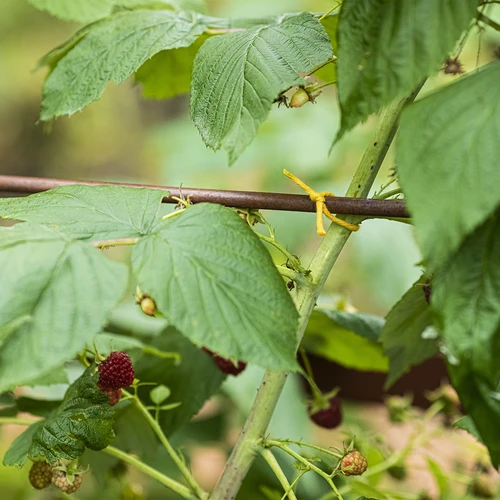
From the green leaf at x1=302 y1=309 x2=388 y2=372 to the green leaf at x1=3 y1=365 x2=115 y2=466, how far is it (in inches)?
10.1

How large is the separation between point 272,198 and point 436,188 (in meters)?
0.14

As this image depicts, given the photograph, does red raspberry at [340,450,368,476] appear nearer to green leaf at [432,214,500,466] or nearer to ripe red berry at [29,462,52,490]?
green leaf at [432,214,500,466]

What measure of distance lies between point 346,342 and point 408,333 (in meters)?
0.14

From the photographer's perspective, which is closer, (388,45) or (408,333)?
(388,45)

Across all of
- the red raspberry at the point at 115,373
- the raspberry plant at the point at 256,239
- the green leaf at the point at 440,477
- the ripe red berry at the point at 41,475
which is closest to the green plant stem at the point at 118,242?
the raspberry plant at the point at 256,239

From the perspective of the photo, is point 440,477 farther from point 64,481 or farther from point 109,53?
point 109,53

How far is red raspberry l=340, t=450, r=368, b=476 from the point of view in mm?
406

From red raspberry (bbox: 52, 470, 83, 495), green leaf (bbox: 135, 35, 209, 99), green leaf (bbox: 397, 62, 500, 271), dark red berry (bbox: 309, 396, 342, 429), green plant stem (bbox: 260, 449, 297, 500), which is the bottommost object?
dark red berry (bbox: 309, 396, 342, 429)

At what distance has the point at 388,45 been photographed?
0.30 metres

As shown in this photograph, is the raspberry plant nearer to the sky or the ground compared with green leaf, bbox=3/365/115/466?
nearer to the sky

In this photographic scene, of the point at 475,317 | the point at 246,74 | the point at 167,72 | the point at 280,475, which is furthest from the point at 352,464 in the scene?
the point at 167,72

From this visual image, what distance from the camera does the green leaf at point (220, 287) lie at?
1.00 ft

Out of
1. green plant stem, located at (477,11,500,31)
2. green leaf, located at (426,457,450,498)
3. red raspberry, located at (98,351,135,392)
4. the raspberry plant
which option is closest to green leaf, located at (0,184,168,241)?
the raspberry plant

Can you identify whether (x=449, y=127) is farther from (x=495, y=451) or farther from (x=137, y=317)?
(x=137, y=317)
